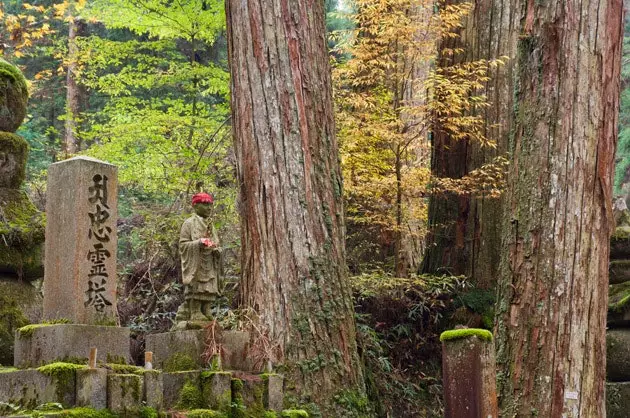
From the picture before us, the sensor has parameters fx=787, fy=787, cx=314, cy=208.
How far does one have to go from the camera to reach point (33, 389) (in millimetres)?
5738

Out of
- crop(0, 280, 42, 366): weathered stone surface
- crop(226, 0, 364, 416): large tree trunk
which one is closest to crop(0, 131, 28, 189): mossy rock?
crop(0, 280, 42, 366): weathered stone surface

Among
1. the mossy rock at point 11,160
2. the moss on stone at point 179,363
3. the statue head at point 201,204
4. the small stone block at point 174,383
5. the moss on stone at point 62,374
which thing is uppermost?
the mossy rock at point 11,160

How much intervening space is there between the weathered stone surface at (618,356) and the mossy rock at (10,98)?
300 inches

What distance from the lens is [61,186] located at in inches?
251

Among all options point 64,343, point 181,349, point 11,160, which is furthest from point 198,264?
point 11,160

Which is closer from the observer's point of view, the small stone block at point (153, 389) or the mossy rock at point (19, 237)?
the small stone block at point (153, 389)

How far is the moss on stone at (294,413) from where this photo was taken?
730 centimetres

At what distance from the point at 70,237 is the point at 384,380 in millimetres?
4919

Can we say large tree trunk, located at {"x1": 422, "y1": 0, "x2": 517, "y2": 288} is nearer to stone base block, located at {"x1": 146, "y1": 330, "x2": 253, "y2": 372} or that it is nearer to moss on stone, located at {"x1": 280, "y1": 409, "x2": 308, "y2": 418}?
moss on stone, located at {"x1": 280, "y1": 409, "x2": 308, "y2": 418}

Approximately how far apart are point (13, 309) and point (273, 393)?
2.81 m

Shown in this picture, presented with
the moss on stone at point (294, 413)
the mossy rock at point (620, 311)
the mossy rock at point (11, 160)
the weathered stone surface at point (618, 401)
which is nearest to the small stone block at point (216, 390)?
the moss on stone at point (294, 413)

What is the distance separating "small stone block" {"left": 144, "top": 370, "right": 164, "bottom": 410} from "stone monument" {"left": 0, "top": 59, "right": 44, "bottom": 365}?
229 centimetres

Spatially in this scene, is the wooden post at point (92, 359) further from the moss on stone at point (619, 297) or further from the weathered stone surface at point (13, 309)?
the moss on stone at point (619, 297)

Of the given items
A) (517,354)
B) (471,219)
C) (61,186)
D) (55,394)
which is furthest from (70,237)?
(471,219)
